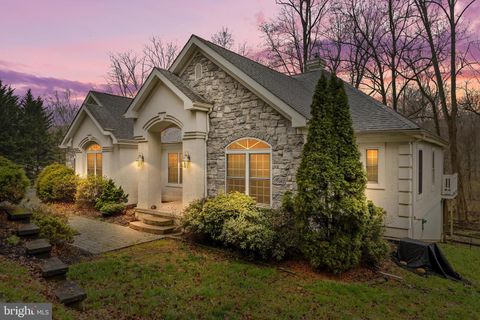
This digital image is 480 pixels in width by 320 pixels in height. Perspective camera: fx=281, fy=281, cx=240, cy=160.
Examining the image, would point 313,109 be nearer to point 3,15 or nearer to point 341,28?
point 3,15

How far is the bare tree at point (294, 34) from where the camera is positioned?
21.4m

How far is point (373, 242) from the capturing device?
6.89m

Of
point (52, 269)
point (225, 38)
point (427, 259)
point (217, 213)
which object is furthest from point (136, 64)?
point (427, 259)

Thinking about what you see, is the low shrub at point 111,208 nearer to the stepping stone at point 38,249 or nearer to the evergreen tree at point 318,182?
the stepping stone at point 38,249

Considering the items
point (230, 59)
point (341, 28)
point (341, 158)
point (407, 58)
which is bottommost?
point (341, 158)

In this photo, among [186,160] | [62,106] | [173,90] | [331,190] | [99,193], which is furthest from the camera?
[62,106]

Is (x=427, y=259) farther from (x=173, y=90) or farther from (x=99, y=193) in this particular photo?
Result: (x=99, y=193)

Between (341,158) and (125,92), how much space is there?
32086 millimetres

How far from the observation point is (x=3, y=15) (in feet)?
33.3

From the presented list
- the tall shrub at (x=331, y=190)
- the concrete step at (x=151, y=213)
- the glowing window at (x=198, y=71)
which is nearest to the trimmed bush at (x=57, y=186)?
the concrete step at (x=151, y=213)

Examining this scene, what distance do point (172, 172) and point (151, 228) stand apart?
17.8ft

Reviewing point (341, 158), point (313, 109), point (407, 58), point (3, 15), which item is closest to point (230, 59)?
point (313, 109)

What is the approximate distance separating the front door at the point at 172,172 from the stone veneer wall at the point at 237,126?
4524 millimetres

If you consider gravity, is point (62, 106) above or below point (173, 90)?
above
